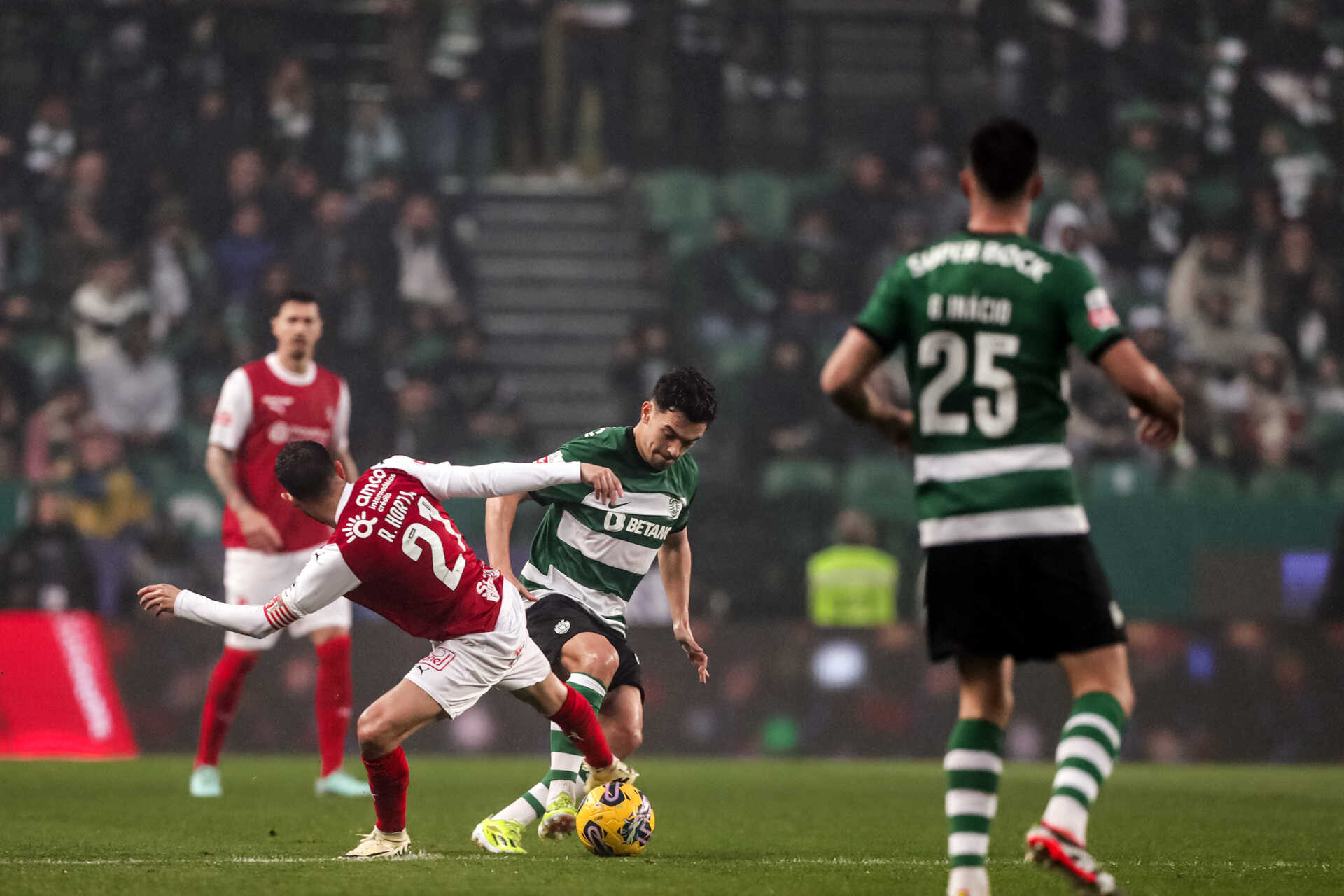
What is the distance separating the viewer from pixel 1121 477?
44.6 feet

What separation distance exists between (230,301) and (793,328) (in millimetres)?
4556

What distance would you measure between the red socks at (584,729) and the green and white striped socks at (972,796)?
66.0 inches

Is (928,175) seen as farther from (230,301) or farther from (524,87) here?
(230,301)

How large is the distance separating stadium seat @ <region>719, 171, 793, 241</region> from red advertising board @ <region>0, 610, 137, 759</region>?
290 inches

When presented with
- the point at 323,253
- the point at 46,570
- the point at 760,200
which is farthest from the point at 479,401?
the point at 760,200

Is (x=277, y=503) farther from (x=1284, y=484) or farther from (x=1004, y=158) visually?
(x=1284, y=484)

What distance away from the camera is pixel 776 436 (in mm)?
13703

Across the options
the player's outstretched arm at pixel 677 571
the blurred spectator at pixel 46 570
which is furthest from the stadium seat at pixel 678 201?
the player's outstretched arm at pixel 677 571

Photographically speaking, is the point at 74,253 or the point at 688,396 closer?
the point at 688,396

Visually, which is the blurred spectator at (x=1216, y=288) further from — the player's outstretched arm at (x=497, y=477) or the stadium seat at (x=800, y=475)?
the player's outstretched arm at (x=497, y=477)

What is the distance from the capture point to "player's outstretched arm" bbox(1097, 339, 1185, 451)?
391 centimetres

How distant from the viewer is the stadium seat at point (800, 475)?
1354cm

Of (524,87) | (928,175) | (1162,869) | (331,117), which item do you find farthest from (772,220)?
(1162,869)

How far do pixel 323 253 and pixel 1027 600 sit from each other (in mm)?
11350
